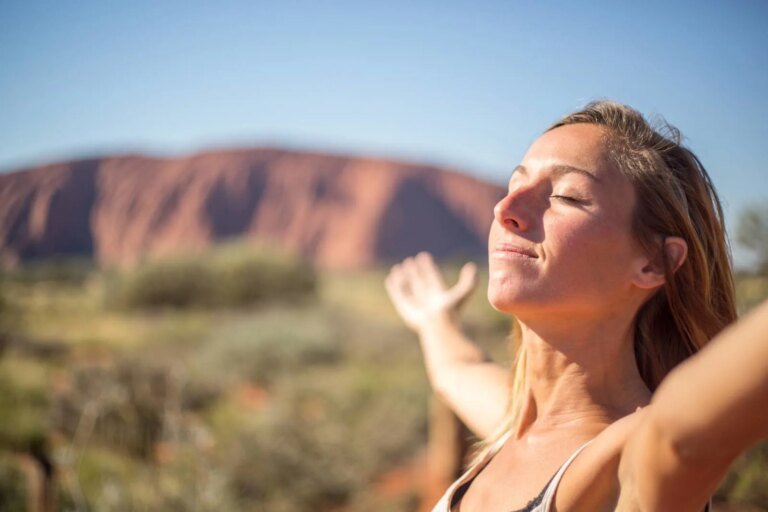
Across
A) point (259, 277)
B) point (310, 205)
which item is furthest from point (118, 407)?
point (310, 205)

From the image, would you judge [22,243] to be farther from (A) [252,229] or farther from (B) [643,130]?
(A) [252,229]

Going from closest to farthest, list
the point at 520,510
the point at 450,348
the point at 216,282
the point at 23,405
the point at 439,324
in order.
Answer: the point at 520,510 → the point at 450,348 → the point at 439,324 → the point at 23,405 → the point at 216,282

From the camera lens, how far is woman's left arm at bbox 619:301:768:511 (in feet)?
2.63

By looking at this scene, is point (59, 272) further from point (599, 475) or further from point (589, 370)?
point (599, 475)

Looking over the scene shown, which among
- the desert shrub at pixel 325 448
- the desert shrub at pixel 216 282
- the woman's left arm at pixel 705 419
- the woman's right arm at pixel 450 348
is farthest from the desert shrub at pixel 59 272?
the woman's left arm at pixel 705 419

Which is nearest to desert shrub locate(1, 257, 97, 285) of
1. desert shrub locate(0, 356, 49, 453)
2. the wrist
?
desert shrub locate(0, 356, 49, 453)

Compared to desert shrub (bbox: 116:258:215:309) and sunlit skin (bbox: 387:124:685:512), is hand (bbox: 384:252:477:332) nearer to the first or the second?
sunlit skin (bbox: 387:124:685:512)

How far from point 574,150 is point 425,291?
4.28 feet

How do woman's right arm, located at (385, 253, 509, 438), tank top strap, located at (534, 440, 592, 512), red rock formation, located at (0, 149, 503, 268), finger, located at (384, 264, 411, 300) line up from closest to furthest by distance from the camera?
tank top strap, located at (534, 440, 592, 512) < woman's right arm, located at (385, 253, 509, 438) < finger, located at (384, 264, 411, 300) < red rock formation, located at (0, 149, 503, 268)

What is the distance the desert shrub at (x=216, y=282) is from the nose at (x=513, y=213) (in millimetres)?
24774

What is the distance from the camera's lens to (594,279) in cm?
151

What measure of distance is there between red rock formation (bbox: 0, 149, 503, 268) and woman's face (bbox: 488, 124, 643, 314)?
39.3m

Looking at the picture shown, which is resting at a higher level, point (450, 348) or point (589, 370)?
point (589, 370)

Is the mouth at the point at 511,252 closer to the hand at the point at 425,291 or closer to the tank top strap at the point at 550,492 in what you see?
the tank top strap at the point at 550,492
